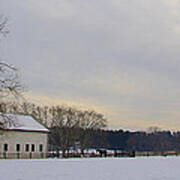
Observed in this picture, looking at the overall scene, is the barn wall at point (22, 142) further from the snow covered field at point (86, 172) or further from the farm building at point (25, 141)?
the snow covered field at point (86, 172)

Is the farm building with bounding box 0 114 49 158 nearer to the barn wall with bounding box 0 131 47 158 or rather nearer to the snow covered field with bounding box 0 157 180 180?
the barn wall with bounding box 0 131 47 158

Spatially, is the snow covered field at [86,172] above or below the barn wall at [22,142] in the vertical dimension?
below

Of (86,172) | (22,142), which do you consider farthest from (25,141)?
(86,172)

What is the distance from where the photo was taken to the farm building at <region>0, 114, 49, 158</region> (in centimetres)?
6844

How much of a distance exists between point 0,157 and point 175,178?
144 ft

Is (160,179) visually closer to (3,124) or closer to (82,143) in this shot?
(3,124)

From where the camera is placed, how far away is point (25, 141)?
71375 mm

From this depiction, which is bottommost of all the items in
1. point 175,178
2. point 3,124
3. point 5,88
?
point 175,178

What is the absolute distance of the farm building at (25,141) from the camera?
6844 centimetres

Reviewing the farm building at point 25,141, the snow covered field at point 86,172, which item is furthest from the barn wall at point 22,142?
the snow covered field at point 86,172

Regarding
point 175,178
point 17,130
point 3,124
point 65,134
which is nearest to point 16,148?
point 17,130

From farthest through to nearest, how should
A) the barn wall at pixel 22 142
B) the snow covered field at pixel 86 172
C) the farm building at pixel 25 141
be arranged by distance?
the farm building at pixel 25 141
the barn wall at pixel 22 142
the snow covered field at pixel 86 172

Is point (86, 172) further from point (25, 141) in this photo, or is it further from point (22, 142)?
point (25, 141)

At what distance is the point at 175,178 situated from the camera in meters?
25.8
